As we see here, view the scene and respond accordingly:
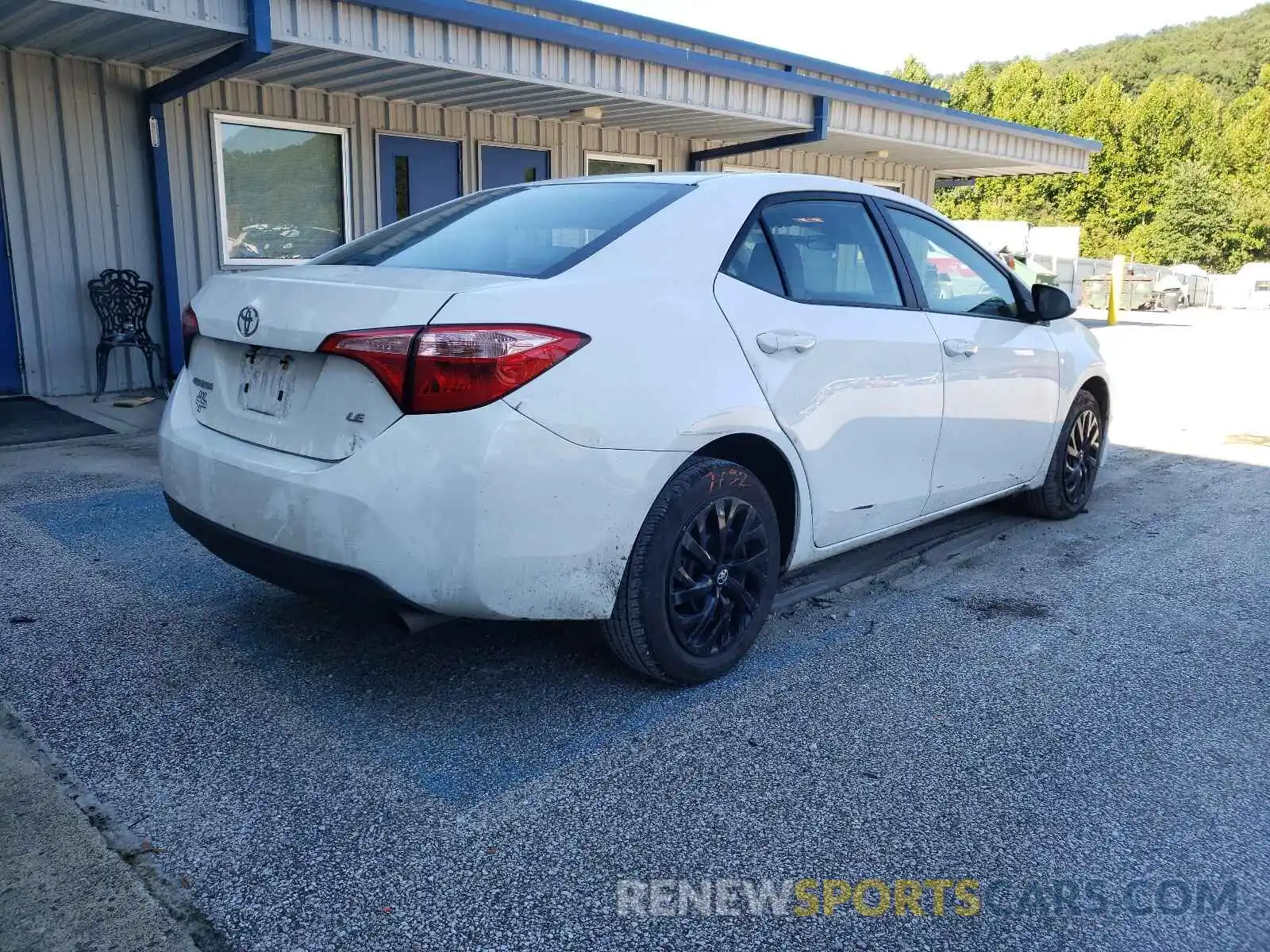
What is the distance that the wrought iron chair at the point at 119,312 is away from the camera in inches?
340

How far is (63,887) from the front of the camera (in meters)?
2.27

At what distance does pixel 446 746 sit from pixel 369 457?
2.79 ft

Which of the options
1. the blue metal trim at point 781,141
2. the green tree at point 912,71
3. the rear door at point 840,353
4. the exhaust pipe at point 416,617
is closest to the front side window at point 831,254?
the rear door at point 840,353

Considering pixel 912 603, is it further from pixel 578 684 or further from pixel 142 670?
pixel 142 670

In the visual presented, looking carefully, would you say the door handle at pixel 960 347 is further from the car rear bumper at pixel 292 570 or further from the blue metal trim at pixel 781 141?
the blue metal trim at pixel 781 141

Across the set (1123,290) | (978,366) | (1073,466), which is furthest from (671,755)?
(1123,290)

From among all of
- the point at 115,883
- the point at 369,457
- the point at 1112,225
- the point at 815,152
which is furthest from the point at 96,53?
the point at 1112,225

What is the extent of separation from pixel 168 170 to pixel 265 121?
1085 mm

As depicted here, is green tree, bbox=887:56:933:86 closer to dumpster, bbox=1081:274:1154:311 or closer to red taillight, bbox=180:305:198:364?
dumpster, bbox=1081:274:1154:311

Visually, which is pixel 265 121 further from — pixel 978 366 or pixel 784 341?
pixel 784 341

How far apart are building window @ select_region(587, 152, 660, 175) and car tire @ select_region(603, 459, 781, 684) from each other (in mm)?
9879

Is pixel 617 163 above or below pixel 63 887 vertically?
above

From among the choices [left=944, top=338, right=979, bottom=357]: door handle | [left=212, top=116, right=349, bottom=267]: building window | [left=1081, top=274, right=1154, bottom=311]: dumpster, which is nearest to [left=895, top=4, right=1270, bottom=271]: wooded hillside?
[left=1081, top=274, right=1154, bottom=311]: dumpster

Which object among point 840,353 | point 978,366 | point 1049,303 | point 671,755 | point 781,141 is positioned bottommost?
point 671,755
